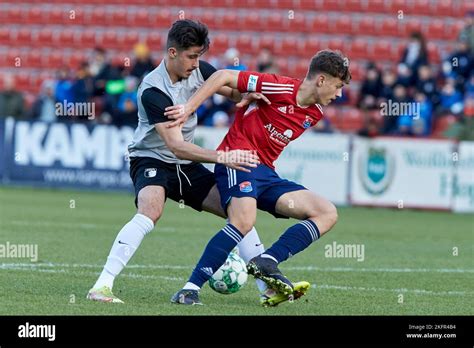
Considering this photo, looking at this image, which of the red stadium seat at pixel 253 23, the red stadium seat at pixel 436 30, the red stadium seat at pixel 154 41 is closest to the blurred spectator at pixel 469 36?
the red stadium seat at pixel 436 30

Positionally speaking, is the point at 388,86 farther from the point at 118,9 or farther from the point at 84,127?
the point at 118,9

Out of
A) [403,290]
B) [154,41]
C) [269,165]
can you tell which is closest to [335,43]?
[154,41]

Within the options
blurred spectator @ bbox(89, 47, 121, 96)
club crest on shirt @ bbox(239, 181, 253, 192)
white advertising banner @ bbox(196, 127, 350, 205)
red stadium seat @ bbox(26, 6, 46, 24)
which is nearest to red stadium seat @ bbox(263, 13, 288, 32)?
blurred spectator @ bbox(89, 47, 121, 96)

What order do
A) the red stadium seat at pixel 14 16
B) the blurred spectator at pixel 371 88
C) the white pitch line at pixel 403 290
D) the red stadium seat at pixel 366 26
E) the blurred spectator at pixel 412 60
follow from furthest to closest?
the red stadium seat at pixel 14 16
the red stadium seat at pixel 366 26
the blurred spectator at pixel 371 88
the blurred spectator at pixel 412 60
the white pitch line at pixel 403 290

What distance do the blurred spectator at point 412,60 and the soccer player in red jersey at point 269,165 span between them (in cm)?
1210

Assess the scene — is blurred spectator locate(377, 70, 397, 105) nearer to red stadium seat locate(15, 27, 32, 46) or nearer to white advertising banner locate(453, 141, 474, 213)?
white advertising banner locate(453, 141, 474, 213)

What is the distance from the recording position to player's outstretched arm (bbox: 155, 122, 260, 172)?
293 inches

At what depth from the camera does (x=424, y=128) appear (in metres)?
19.2

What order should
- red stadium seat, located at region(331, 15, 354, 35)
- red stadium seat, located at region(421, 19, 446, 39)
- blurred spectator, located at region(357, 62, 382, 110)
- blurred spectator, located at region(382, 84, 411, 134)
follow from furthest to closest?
red stadium seat, located at region(331, 15, 354, 35), red stadium seat, located at region(421, 19, 446, 39), blurred spectator, located at region(357, 62, 382, 110), blurred spectator, located at region(382, 84, 411, 134)

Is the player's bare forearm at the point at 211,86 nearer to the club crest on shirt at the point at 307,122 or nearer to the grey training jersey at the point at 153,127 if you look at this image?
the grey training jersey at the point at 153,127

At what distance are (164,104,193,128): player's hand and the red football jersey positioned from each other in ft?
1.38

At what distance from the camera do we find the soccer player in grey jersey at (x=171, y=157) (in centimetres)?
758

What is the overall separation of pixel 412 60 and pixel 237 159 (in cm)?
1327
